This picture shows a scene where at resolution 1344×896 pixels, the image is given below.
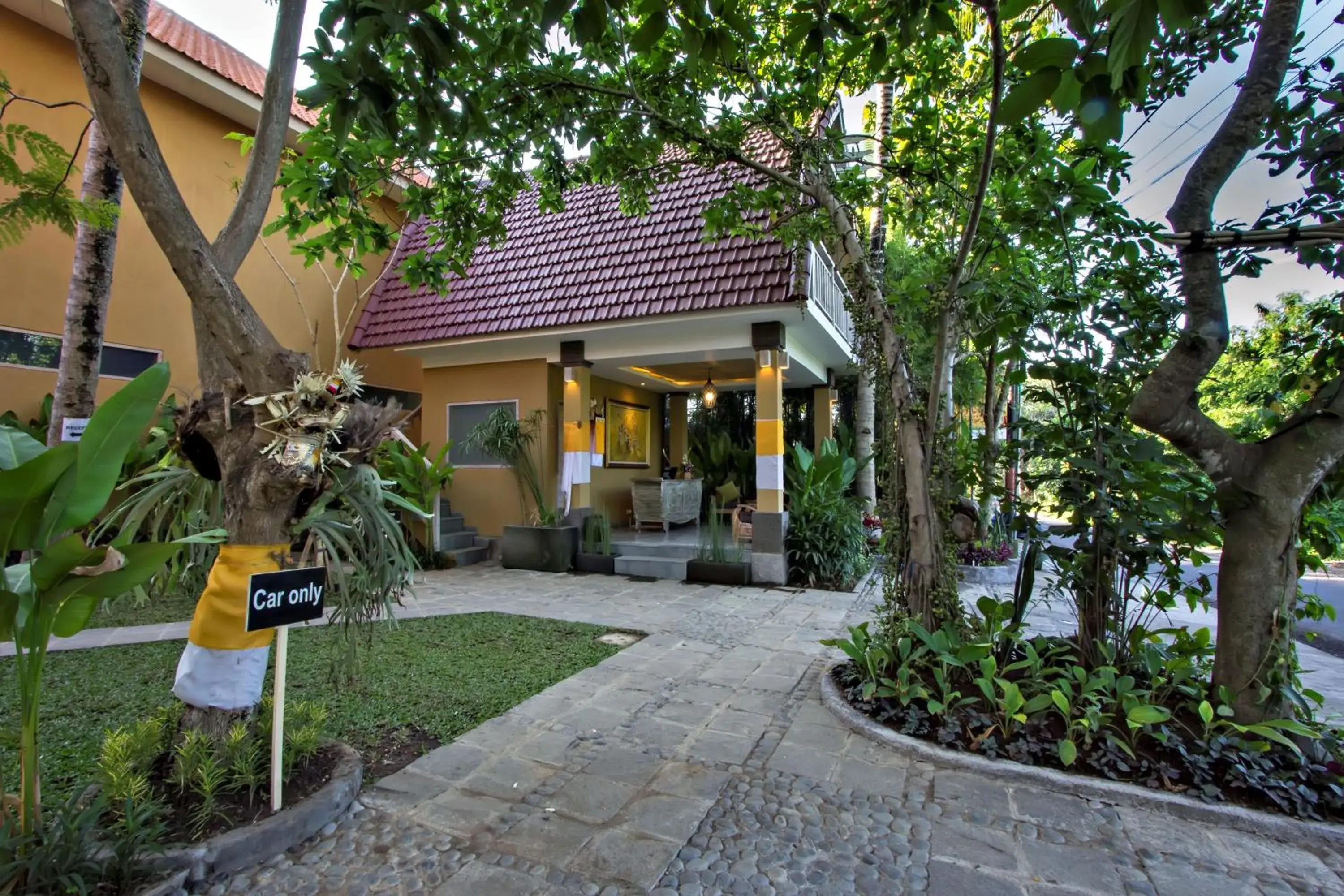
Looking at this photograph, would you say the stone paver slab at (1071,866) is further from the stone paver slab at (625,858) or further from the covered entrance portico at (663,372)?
the covered entrance portico at (663,372)

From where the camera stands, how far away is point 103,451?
2.03 m

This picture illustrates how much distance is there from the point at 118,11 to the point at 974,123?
5.68 metres

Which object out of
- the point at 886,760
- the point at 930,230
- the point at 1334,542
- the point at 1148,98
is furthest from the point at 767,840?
the point at 930,230

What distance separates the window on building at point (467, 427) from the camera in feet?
30.6

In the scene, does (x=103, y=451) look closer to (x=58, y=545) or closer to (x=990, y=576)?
(x=58, y=545)

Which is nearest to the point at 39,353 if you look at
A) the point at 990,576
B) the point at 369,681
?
the point at 369,681

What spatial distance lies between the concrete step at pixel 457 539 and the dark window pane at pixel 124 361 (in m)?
3.97

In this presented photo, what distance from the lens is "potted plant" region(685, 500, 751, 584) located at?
7.48m

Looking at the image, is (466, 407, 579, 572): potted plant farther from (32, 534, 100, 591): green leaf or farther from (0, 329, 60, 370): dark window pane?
(32, 534, 100, 591): green leaf

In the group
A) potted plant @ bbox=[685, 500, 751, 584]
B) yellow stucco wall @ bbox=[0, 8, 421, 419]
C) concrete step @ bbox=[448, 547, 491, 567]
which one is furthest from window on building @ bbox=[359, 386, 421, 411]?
potted plant @ bbox=[685, 500, 751, 584]

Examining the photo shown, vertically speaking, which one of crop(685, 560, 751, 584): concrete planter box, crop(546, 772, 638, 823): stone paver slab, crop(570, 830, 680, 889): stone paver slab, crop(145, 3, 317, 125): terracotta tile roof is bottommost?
crop(570, 830, 680, 889): stone paver slab

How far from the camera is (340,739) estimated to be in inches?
122

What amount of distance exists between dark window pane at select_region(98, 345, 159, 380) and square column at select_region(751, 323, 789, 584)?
23.9 ft

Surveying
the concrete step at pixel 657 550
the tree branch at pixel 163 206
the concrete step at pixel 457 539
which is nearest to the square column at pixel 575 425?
the concrete step at pixel 657 550
